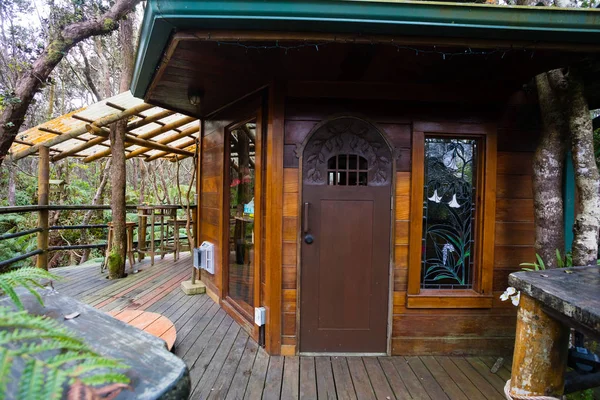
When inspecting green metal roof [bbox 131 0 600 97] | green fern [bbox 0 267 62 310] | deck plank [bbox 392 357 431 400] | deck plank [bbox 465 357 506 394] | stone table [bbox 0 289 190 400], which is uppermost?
green metal roof [bbox 131 0 600 97]

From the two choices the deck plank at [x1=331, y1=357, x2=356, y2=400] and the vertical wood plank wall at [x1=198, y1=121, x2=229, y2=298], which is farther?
the vertical wood plank wall at [x1=198, y1=121, x2=229, y2=298]

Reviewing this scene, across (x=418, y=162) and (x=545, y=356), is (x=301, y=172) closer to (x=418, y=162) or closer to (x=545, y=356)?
(x=418, y=162)

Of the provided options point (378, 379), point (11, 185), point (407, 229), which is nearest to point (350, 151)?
point (407, 229)

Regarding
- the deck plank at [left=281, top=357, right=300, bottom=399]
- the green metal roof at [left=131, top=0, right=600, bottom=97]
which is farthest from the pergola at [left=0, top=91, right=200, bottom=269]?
the deck plank at [left=281, top=357, right=300, bottom=399]

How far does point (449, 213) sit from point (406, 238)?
1.39ft

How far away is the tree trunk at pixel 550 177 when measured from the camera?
1.95m

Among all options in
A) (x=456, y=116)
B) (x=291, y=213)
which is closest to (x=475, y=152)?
(x=456, y=116)

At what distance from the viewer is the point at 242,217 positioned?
2779 millimetres

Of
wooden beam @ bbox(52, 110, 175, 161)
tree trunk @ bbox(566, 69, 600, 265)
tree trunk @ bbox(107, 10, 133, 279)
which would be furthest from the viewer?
tree trunk @ bbox(107, 10, 133, 279)

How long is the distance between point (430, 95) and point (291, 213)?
1421 millimetres

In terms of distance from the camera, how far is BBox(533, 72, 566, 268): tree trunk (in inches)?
76.6

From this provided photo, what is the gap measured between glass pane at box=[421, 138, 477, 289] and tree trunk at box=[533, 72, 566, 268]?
0.42 meters

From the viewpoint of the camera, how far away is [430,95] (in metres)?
2.19

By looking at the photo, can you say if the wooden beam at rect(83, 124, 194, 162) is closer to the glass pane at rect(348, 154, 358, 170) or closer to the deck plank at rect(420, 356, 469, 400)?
the glass pane at rect(348, 154, 358, 170)
